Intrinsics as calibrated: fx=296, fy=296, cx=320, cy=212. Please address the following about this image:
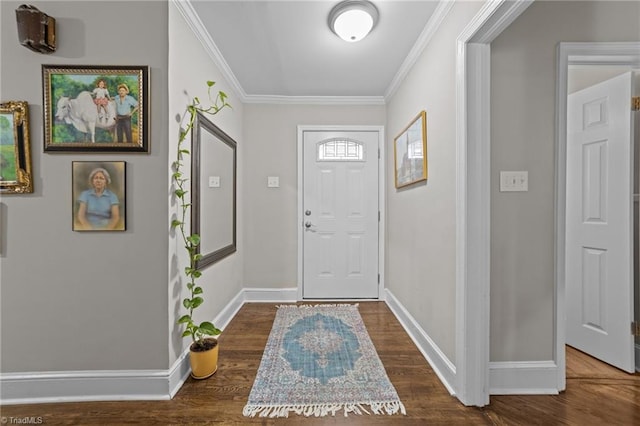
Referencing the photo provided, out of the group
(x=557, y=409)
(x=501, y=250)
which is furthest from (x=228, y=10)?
(x=557, y=409)

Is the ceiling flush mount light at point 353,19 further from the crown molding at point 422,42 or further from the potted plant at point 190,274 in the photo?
the potted plant at point 190,274

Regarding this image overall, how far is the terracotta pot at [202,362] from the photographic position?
6.10ft

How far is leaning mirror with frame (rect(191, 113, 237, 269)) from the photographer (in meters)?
2.11

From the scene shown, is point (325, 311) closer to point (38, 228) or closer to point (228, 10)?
point (38, 228)

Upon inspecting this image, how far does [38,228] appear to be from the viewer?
5.50ft

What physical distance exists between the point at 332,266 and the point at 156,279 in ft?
6.86

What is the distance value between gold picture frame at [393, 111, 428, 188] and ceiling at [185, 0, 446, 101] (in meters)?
0.57

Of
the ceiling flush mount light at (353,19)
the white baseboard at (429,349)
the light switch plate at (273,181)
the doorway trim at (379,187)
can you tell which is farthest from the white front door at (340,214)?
the ceiling flush mount light at (353,19)

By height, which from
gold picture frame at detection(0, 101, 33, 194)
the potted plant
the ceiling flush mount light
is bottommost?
the potted plant

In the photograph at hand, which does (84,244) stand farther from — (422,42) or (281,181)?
(422,42)

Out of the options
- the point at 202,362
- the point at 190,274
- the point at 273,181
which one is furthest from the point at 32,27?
the point at 273,181

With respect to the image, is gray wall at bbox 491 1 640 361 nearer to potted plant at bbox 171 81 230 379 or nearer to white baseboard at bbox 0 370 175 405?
potted plant at bbox 171 81 230 379

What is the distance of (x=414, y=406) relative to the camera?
1643mm

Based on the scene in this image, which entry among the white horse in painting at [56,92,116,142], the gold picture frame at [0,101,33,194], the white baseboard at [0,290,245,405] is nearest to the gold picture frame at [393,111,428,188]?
the white horse in painting at [56,92,116,142]
